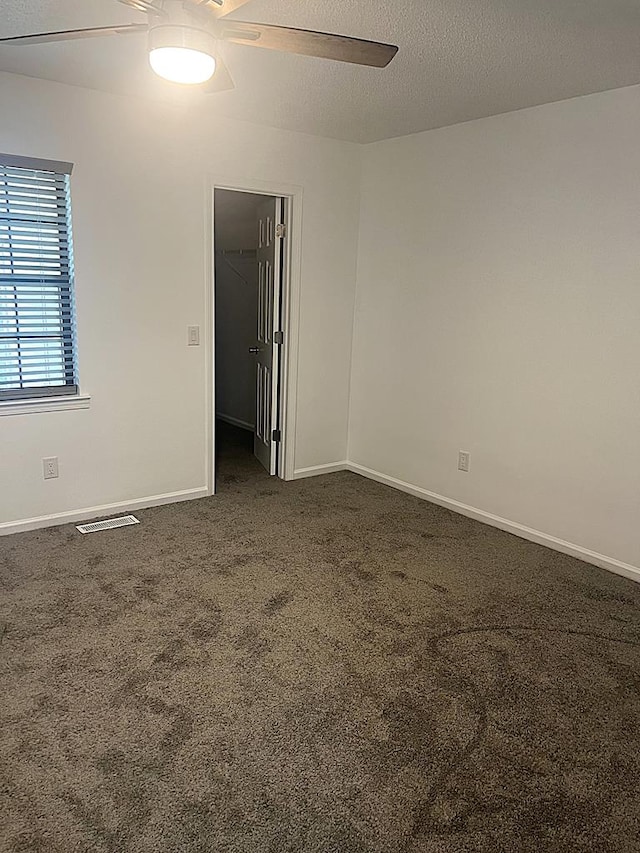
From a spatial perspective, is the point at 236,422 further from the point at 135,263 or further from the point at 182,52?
the point at 182,52

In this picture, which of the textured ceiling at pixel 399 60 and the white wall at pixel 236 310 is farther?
the white wall at pixel 236 310

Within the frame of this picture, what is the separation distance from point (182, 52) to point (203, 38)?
78mm

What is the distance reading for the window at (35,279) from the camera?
3.34m

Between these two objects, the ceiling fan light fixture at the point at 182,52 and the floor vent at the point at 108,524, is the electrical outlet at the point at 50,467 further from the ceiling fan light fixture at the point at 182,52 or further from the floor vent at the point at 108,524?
the ceiling fan light fixture at the point at 182,52

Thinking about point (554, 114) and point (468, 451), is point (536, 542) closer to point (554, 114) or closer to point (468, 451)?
point (468, 451)

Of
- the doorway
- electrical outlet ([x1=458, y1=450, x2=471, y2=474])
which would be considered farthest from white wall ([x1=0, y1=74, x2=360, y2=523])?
electrical outlet ([x1=458, y1=450, x2=471, y2=474])

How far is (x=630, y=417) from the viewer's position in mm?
3221

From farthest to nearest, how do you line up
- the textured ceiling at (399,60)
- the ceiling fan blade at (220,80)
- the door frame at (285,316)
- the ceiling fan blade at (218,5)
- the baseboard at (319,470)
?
the baseboard at (319,470), the door frame at (285,316), the textured ceiling at (399,60), the ceiling fan blade at (220,80), the ceiling fan blade at (218,5)

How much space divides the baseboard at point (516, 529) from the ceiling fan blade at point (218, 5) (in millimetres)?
3110

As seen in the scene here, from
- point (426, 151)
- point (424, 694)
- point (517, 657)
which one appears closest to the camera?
point (424, 694)

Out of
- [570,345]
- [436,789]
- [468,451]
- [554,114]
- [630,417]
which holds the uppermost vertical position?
[554,114]

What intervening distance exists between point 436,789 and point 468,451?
98.0 inches

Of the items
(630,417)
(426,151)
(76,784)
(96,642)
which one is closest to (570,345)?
(630,417)

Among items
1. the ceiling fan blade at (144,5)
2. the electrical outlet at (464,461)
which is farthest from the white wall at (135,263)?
the ceiling fan blade at (144,5)
